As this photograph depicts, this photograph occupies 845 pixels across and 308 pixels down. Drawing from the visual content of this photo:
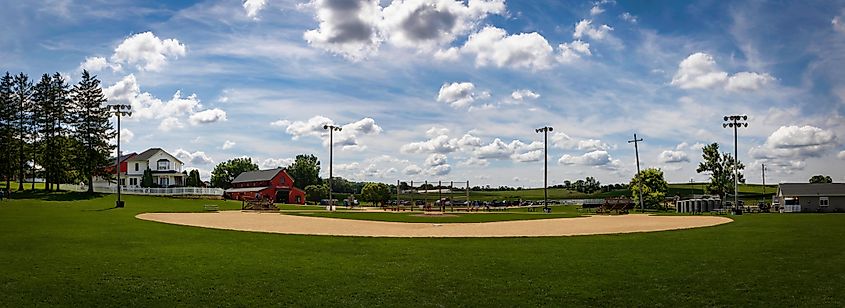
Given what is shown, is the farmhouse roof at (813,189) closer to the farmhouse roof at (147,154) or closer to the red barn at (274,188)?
the red barn at (274,188)

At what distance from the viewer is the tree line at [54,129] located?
238ft

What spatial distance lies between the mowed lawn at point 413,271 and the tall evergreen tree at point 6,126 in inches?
2299

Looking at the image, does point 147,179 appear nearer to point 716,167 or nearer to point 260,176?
point 260,176

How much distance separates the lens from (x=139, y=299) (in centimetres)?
1320

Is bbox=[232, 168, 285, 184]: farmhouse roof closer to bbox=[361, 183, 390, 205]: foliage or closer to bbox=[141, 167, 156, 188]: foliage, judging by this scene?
bbox=[361, 183, 390, 205]: foliage

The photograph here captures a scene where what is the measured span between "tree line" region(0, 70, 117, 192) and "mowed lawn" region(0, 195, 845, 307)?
5332cm

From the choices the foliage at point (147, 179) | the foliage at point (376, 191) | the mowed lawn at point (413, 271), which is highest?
the foliage at point (147, 179)

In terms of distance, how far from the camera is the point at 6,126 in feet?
243

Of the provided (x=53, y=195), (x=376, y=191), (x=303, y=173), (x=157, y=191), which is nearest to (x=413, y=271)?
(x=53, y=195)

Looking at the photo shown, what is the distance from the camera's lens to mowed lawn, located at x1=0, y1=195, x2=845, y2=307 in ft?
44.2

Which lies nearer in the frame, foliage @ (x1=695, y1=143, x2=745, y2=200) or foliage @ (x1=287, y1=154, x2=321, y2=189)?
foliage @ (x1=695, y1=143, x2=745, y2=200)

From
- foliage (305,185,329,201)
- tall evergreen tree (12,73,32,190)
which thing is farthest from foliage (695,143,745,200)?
tall evergreen tree (12,73,32,190)

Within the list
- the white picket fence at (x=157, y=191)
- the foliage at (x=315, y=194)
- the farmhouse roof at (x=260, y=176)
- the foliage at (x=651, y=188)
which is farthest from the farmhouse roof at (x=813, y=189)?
the white picket fence at (x=157, y=191)

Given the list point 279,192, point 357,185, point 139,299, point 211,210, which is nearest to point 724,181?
point 279,192
